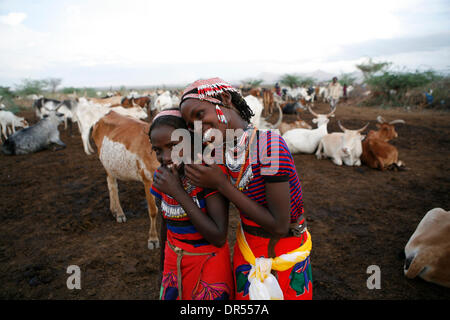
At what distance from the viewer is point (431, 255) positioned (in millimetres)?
2703

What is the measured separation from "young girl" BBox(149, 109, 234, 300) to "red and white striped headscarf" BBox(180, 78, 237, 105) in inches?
8.5

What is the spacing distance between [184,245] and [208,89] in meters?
0.85

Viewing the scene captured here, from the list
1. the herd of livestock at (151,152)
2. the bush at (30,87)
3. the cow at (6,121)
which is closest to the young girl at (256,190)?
the herd of livestock at (151,152)

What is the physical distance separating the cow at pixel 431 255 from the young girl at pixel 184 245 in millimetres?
2394

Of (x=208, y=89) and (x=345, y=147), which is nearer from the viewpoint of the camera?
(x=208, y=89)

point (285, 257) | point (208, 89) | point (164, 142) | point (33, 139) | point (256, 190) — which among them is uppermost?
point (208, 89)

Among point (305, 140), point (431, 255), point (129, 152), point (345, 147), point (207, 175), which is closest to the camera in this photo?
point (207, 175)

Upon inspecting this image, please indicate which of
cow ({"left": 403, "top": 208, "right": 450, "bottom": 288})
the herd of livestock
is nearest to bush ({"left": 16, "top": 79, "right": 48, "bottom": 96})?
the herd of livestock

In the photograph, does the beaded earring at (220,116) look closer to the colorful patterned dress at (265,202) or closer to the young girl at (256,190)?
the young girl at (256,190)

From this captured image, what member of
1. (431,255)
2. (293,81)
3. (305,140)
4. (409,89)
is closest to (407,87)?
(409,89)

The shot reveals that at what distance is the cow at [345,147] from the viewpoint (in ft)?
22.1

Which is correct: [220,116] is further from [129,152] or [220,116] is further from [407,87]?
[407,87]

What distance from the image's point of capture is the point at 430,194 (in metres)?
4.95

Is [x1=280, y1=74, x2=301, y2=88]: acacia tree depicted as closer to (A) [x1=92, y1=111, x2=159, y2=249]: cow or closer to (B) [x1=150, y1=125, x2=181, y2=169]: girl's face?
(A) [x1=92, y1=111, x2=159, y2=249]: cow
